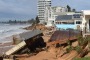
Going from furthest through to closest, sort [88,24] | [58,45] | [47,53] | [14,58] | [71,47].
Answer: [88,24] → [58,45] → [47,53] → [71,47] → [14,58]

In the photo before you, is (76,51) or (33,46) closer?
(76,51)

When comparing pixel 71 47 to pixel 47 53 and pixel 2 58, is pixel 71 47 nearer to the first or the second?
pixel 47 53

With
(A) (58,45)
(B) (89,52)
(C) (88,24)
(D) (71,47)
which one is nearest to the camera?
(B) (89,52)

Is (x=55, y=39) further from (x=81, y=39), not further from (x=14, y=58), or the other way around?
(x=14, y=58)

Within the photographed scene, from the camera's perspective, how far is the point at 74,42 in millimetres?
28906

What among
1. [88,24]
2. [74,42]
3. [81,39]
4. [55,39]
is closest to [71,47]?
[81,39]

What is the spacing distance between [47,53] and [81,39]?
3.20m

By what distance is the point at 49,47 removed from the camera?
98.8 feet

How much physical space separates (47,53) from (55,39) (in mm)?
3472

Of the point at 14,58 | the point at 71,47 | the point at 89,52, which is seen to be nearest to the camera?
the point at 89,52

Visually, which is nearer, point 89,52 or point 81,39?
point 89,52

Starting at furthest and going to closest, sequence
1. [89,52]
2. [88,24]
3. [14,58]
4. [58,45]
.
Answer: [88,24]
[58,45]
[14,58]
[89,52]

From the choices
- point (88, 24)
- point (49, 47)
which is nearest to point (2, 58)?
point (49, 47)

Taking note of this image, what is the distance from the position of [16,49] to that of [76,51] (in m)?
5.20
